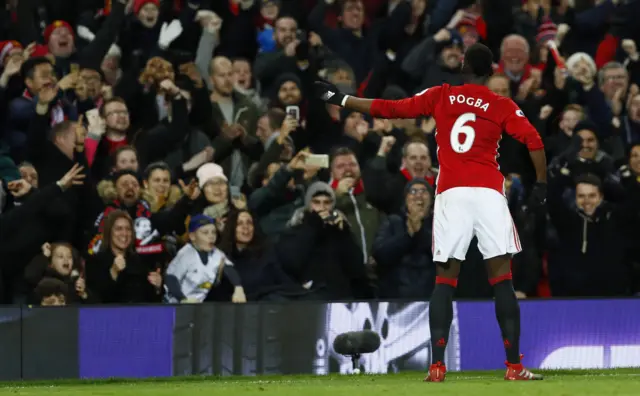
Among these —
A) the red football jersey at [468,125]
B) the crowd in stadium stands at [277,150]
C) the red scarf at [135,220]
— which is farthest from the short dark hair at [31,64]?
the red football jersey at [468,125]

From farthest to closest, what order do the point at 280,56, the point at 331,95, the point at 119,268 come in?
1. the point at 280,56
2. the point at 119,268
3. the point at 331,95

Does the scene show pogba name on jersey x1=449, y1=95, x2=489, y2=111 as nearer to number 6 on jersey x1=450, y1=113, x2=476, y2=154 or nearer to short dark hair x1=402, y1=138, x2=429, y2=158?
number 6 on jersey x1=450, y1=113, x2=476, y2=154

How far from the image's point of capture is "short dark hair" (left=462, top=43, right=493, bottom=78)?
882 cm

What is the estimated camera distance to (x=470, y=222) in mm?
8922

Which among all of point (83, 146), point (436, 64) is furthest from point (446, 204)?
point (436, 64)

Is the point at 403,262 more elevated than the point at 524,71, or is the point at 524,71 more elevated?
the point at 524,71

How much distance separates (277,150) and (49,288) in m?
2.88

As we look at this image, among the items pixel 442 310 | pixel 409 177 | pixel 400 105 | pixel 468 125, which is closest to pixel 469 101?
pixel 468 125

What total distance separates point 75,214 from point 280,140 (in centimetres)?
215

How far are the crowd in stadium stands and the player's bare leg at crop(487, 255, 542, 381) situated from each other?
3520 mm

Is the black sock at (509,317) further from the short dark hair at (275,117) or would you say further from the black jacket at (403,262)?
the short dark hair at (275,117)

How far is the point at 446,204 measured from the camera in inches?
352

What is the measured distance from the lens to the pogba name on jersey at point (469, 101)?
8844 mm

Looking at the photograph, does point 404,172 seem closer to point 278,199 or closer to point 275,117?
point 278,199
